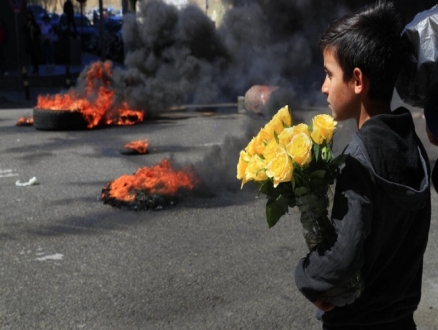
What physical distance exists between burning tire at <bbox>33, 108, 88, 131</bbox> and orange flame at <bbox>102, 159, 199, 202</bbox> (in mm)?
4933

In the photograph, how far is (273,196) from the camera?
6.84 ft

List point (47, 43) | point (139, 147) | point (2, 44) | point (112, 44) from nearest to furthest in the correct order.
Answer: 1. point (139, 147)
2. point (2, 44)
3. point (47, 43)
4. point (112, 44)

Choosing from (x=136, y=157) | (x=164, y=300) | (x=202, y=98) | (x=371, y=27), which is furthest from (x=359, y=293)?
(x=202, y=98)

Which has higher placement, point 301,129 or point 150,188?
point 301,129

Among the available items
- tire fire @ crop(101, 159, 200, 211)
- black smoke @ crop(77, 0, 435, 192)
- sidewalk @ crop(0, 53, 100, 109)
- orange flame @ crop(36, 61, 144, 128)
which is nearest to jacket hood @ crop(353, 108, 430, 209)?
tire fire @ crop(101, 159, 200, 211)

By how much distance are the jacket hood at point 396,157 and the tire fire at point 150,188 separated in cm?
470

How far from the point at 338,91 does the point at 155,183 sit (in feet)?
15.9

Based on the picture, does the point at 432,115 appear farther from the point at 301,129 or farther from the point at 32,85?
the point at 32,85

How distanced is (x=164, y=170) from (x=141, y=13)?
7.84 m

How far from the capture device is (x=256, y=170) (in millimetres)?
2068

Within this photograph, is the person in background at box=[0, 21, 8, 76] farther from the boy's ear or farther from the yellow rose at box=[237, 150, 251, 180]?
the boy's ear

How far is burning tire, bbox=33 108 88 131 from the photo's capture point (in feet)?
38.7

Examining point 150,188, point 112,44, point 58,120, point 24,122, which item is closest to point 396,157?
point 150,188

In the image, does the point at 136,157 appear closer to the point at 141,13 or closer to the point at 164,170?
the point at 164,170
